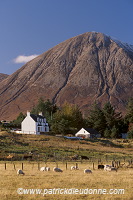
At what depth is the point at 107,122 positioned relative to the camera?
134 metres

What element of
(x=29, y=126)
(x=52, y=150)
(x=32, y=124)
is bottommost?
(x=52, y=150)

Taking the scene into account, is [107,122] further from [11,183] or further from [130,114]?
[11,183]

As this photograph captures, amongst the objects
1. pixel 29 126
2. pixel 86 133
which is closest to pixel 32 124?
pixel 29 126

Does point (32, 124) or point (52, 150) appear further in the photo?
point (32, 124)

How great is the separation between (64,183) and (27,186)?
133 inches

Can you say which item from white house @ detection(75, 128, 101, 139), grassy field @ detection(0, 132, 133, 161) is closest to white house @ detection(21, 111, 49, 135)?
white house @ detection(75, 128, 101, 139)

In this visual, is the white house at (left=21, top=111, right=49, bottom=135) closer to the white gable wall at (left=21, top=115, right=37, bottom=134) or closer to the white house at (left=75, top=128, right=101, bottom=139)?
the white gable wall at (left=21, top=115, right=37, bottom=134)

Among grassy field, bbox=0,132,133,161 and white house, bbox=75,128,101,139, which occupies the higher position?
white house, bbox=75,128,101,139

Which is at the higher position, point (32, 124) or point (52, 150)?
point (32, 124)

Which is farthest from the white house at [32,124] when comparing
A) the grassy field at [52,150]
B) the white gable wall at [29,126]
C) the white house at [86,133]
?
the grassy field at [52,150]

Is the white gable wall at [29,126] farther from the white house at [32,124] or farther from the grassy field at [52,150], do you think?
the grassy field at [52,150]

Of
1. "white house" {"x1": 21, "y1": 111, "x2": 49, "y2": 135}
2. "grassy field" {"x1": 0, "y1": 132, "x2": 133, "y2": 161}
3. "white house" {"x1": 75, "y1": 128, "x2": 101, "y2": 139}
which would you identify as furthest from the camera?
"white house" {"x1": 75, "y1": 128, "x2": 101, "y2": 139}

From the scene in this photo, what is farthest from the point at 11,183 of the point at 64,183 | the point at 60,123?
the point at 60,123

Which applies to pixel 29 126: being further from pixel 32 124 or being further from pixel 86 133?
pixel 86 133
